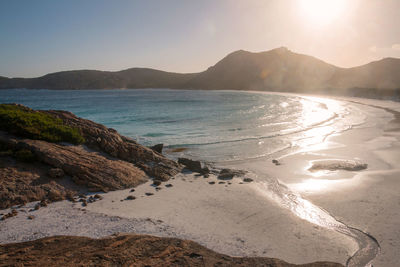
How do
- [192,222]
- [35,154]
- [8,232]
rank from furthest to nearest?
[35,154] < [192,222] < [8,232]

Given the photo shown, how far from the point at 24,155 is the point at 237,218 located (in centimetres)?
607

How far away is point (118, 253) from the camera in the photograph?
13.4 ft

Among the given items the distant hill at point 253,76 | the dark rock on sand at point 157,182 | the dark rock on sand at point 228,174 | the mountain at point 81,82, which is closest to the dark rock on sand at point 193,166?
the dark rock on sand at point 228,174

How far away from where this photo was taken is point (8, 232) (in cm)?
483

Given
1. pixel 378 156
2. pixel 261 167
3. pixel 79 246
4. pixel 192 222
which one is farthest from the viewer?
pixel 378 156

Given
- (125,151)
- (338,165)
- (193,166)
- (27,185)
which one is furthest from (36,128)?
(338,165)

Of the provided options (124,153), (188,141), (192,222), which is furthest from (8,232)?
(188,141)

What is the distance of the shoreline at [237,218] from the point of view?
15.2 ft

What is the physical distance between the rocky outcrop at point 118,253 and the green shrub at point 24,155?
3445mm

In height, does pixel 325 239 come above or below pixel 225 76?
below

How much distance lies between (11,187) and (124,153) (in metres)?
3.62

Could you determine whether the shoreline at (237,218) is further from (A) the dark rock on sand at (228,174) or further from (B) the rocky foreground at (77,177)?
(A) the dark rock on sand at (228,174)

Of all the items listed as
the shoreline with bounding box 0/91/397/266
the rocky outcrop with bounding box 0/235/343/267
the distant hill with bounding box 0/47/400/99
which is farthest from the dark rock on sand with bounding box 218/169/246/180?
the distant hill with bounding box 0/47/400/99

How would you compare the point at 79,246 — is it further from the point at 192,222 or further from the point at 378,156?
the point at 378,156
